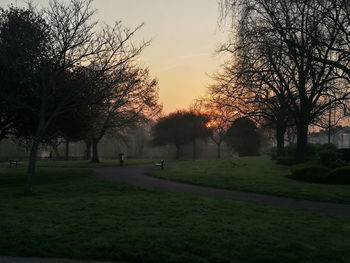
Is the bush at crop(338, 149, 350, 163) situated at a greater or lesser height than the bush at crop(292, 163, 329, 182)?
greater

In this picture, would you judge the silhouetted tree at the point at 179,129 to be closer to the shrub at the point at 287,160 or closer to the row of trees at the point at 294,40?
the shrub at the point at 287,160

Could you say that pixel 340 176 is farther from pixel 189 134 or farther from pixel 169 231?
pixel 189 134

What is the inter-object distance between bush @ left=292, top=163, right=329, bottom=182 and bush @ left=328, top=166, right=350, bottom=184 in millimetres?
297

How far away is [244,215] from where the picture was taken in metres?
9.02

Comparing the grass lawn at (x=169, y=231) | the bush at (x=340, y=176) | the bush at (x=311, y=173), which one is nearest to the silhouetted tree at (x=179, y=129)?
the bush at (x=311, y=173)

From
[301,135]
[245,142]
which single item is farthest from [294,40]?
[245,142]

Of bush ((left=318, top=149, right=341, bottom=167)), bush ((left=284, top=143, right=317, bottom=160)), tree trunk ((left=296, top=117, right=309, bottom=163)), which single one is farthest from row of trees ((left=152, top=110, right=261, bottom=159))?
bush ((left=318, top=149, right=341, bottom=167))

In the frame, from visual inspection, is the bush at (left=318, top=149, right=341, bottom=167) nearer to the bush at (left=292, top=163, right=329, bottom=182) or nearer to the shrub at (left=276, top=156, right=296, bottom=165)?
the bush at (left=292, top=163, right=329, bottom=182)

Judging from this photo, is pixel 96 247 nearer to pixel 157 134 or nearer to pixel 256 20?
pixel 256 20

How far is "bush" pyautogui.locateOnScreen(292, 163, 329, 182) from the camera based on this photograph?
1756 cm

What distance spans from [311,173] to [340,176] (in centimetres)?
144

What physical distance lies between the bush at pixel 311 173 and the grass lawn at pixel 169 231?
8537 mm

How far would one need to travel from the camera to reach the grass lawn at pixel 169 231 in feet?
18.9

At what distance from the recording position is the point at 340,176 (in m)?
17.2
